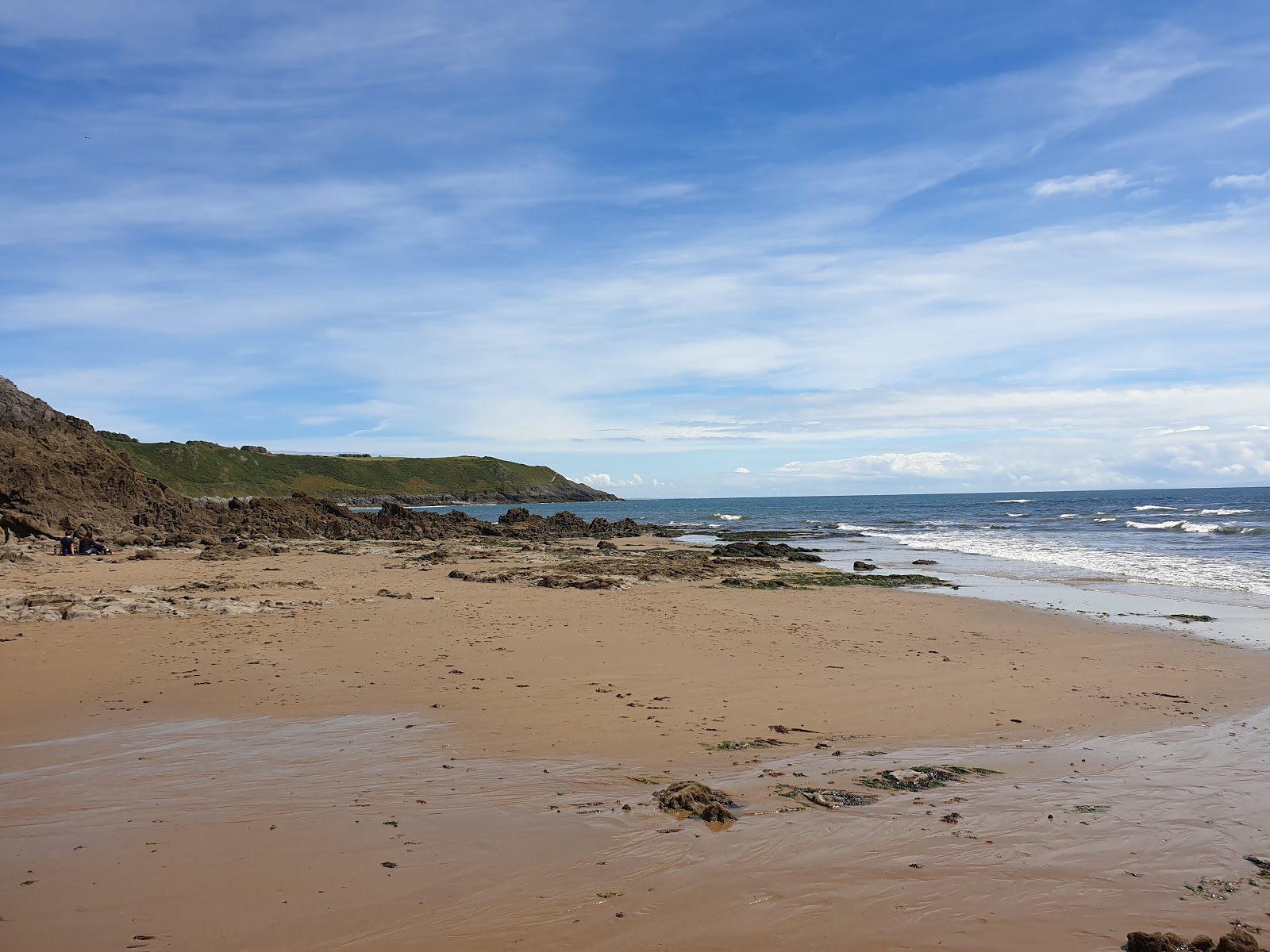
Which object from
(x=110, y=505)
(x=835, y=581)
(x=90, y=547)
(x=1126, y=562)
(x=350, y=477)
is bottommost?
(x=1126, y=562)

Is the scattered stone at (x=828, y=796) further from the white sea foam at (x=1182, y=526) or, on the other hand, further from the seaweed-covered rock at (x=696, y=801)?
the white sea foam at (x=1182, y=526)

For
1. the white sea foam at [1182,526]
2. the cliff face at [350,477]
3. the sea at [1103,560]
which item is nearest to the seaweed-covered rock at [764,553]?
the sea at [1103,560]

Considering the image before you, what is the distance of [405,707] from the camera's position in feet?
27.0

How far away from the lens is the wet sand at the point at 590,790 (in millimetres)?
4039

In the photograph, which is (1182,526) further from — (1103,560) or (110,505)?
(110,505)

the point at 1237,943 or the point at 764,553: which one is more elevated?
the point at 764,553

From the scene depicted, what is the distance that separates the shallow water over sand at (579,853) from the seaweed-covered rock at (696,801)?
139mm

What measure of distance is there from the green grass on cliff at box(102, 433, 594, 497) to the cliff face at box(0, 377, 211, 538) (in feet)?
218

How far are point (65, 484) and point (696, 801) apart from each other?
3104 cm

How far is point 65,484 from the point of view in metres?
28.7

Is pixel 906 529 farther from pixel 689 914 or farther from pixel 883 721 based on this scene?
pixel 689 914

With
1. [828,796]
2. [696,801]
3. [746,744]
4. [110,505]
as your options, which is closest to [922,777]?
[828,796]

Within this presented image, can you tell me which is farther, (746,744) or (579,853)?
(746,744)

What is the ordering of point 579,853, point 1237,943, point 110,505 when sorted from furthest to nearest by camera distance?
1. point 110,505
2. point 579,853
3. point 1237,943
